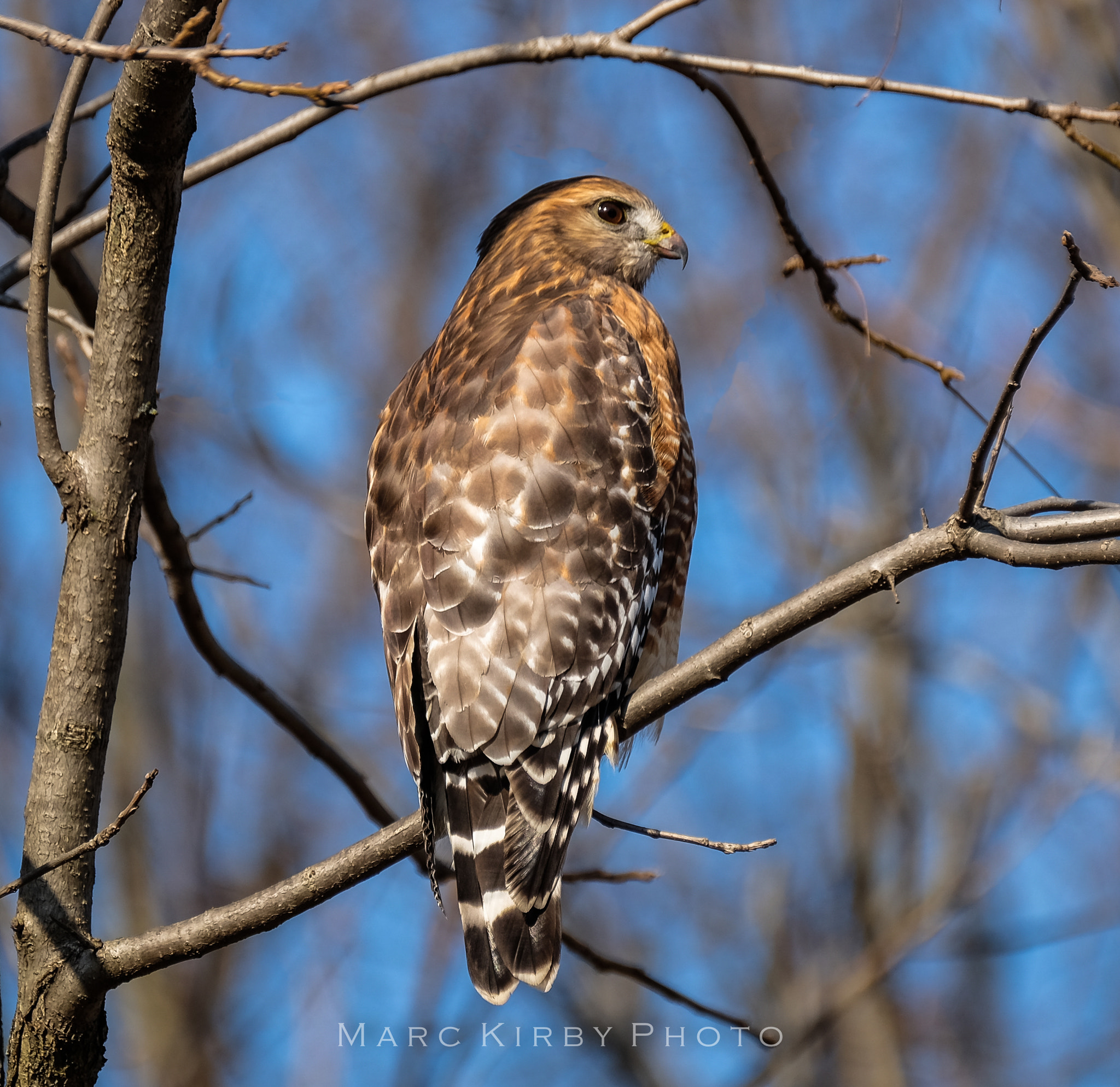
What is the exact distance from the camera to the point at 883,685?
8727 millimetres

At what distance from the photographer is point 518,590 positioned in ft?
9.98

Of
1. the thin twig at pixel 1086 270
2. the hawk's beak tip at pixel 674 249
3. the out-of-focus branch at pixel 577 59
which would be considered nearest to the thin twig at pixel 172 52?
the out-of-focus branch at pixel 577 59

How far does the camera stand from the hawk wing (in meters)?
2.88

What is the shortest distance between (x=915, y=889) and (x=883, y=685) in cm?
151

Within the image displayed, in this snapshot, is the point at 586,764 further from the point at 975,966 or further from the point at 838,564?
the point at 975,966

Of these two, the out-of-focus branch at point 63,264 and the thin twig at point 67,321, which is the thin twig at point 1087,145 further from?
the out-of-focus branch at point 63,264

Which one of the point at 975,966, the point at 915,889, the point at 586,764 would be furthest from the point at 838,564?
the point at 586,764

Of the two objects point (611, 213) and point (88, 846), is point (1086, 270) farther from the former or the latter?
point (611, 213)

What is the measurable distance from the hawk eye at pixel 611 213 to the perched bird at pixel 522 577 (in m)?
0.74

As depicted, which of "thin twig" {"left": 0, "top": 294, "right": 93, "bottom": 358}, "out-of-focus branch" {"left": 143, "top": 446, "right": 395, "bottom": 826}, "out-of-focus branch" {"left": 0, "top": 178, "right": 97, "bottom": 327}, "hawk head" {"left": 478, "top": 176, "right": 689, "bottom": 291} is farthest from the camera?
"hawk head" {"left": 478, "top": 176, "right": 689, "bottom": 291}

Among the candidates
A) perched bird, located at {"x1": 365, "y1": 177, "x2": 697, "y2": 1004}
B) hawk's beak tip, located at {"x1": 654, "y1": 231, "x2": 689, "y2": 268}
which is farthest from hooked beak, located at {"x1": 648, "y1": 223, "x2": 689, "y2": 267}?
perched bird, located at {"x1": 365, "y1": 177, "x2": 697, "y2": 1004}

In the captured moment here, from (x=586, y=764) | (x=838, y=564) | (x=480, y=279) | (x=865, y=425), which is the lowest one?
(x=586, y=764)

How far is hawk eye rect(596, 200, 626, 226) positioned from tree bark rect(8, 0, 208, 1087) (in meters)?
2.09

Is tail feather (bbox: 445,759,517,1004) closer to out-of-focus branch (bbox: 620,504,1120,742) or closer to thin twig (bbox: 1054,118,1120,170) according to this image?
out-of-focus branch (bbox: 620,504,1120,742)
